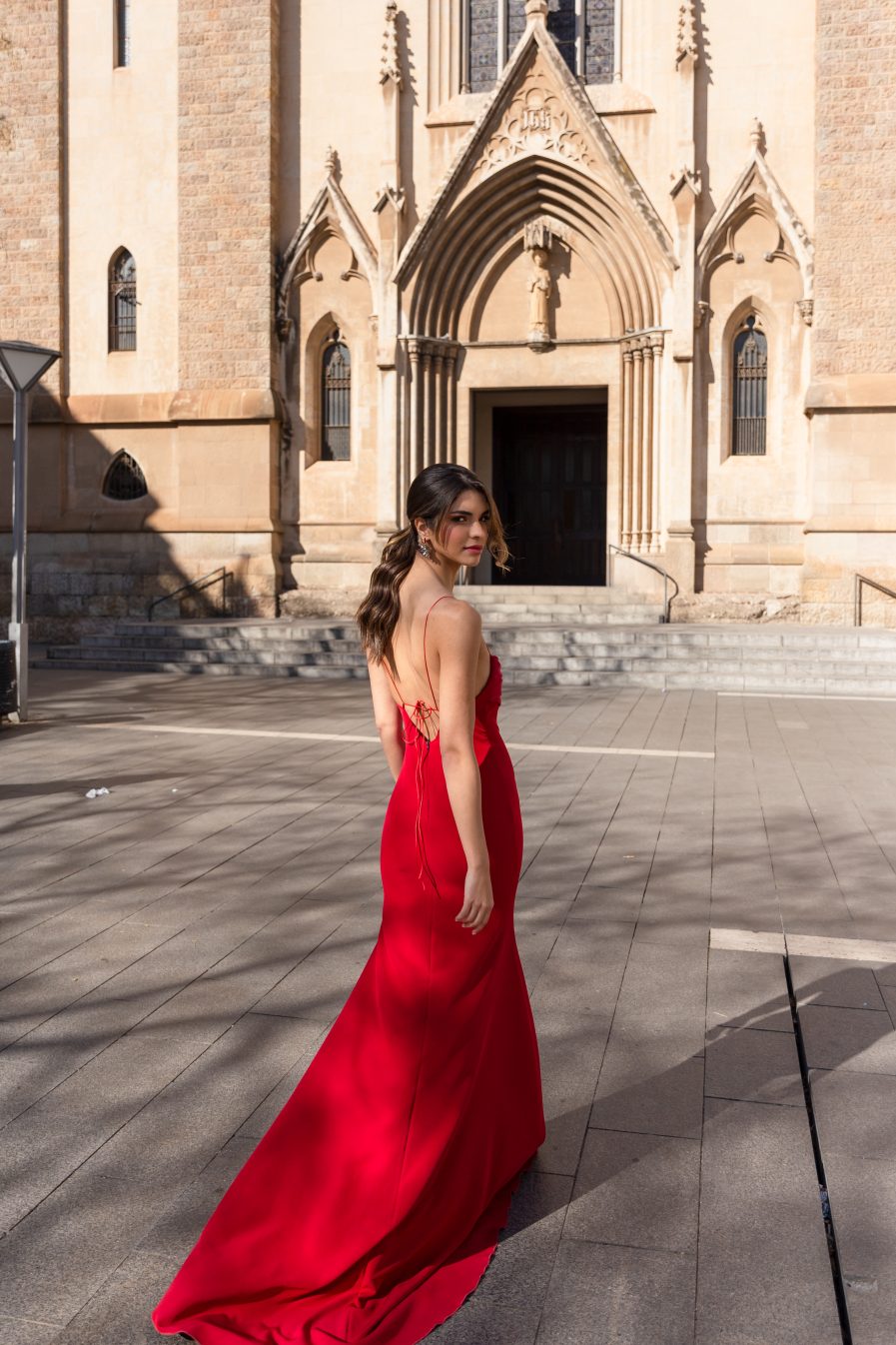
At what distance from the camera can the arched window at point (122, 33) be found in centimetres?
2134

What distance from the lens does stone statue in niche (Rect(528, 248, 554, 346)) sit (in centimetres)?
2083

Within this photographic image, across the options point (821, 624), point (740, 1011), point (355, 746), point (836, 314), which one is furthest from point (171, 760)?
point (836, 314)

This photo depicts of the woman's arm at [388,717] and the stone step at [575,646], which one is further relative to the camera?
the stone step at [575,646]

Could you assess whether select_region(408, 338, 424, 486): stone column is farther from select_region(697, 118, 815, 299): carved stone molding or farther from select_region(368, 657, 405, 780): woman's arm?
select_region(368, 657, 405, 780): woman's arm

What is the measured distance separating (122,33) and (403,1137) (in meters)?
23.0

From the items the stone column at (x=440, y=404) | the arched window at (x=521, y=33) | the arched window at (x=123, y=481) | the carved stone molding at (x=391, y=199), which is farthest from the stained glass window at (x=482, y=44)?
the arched window at (x=123, y=481)

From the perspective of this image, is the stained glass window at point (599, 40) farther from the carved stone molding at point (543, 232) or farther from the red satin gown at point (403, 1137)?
the red satin gown at point (403, 1137)

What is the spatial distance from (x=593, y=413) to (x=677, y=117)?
5.35 metres

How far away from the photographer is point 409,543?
9.33 ft

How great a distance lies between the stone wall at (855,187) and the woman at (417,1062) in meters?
17.6

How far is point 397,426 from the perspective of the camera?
20859 millimetres

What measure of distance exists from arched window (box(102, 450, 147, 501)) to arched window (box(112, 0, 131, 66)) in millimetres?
6807

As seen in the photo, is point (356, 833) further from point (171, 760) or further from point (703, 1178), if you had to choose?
point (703, 1178)

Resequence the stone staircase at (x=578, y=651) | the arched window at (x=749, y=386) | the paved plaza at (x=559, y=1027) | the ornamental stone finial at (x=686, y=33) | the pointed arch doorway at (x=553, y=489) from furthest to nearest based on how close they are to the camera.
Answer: the pointed arch doorway at (x=553, y=489) < the arched window at (x=749, y=386) < the ornamental stone finial at (x=686, y=33) < the stone staircase at (x=578, y=651) < the paved plaza at (x=559, y=1027)
